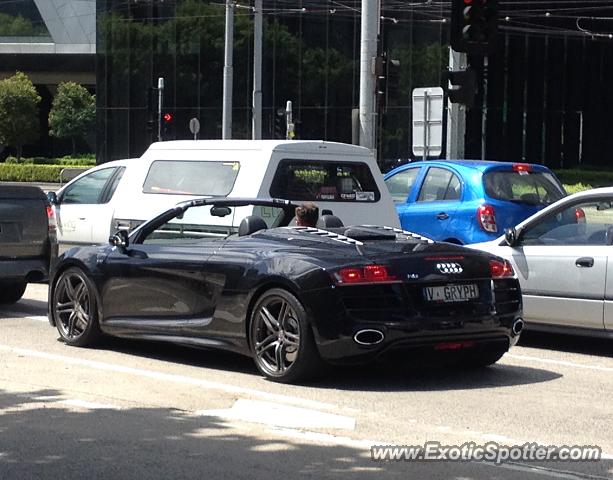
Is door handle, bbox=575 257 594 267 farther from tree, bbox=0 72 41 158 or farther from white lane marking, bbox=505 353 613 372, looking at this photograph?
tree, bbox=0 72 41 158

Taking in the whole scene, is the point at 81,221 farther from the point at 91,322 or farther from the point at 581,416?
the point at 581,416

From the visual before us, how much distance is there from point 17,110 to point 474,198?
52809mm

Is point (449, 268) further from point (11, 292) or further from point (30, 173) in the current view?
point (30, 173)

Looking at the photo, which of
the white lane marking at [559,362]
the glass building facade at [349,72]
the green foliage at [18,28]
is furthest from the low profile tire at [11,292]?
the green foliage at [18,28]

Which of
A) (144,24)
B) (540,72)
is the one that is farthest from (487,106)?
(144,24)

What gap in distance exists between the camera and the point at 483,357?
9508 mm

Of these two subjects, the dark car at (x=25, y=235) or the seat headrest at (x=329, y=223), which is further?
the dark car at (x=25, y=235)

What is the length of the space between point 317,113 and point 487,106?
691 cm

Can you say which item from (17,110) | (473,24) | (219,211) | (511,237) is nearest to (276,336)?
(219,211)

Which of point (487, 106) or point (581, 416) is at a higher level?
point (487, 106)

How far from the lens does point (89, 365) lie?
9797mm

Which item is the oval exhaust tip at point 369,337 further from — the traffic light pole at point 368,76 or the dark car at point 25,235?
the traffic light pole at point 368,76

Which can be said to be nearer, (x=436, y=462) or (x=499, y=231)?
(x=436, y=462)

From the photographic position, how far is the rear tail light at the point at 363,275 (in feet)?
27.9
